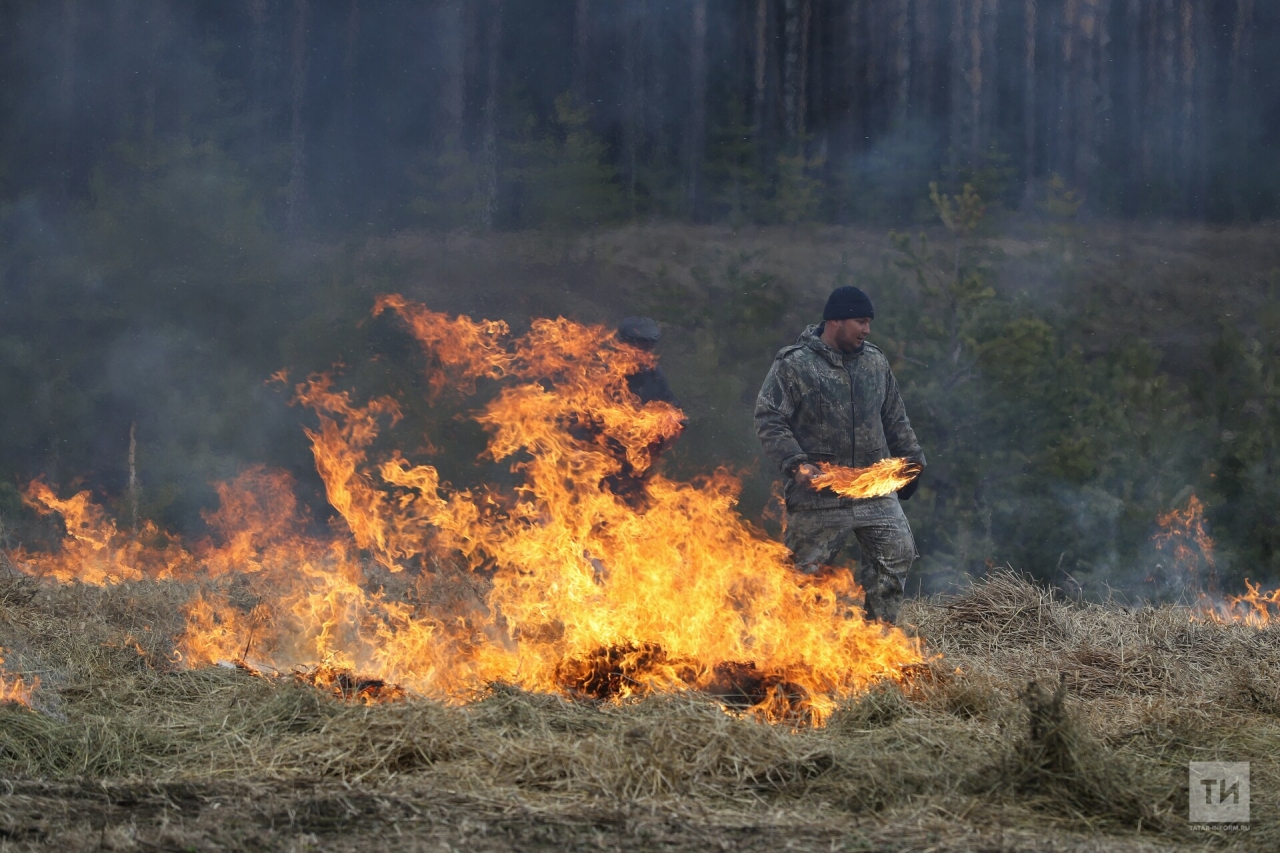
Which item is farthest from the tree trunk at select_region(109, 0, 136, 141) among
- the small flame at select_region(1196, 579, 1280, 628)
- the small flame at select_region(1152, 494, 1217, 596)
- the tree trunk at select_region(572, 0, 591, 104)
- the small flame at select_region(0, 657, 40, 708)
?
the small flame at select_region(1196, 579, 1280, 628)

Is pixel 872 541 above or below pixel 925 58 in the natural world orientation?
below

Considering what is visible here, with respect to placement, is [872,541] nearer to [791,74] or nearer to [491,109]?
[791,74]

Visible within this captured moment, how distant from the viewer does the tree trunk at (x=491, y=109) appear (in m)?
19.4

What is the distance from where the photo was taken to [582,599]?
584cm

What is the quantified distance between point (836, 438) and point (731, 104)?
1299 cm

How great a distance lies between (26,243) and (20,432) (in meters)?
2.54

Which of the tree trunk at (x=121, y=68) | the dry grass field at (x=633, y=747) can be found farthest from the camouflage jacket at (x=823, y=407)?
the tree trunk at (x=121, y=68)

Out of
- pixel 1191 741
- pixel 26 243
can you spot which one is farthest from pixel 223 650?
pixel 26 243

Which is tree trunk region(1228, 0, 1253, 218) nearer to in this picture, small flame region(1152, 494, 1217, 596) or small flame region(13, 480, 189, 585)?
small flame region(1152, 494, 1217, 596)

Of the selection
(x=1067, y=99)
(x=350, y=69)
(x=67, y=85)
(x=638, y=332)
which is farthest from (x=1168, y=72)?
(x=67, y=85)

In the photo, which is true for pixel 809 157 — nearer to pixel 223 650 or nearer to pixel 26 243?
pixel 26 243

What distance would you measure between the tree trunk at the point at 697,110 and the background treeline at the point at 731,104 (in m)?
0.04

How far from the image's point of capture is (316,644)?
256 inches

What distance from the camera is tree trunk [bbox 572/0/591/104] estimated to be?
61.1 ft
